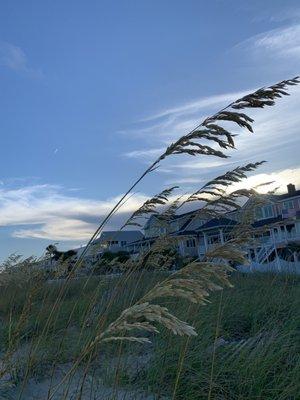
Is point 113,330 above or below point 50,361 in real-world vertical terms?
above

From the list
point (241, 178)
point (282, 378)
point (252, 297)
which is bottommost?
point (282, 378)

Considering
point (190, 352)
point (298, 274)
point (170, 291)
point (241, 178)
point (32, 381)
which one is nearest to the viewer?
point (170, 291)

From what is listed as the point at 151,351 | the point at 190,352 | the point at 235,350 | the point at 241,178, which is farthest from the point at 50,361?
the point at 241,178

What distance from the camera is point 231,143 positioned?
2553 mm

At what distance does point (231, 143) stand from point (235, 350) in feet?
8.62

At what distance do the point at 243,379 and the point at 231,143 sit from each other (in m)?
2.18

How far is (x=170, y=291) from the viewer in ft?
5.55

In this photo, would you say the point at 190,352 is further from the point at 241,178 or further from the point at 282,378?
the point at 241,178

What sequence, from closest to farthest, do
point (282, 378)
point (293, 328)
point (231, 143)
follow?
1. point (231, 143)
2. point (282, 378)
3. point (293, 328)

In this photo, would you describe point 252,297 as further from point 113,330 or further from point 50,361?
point 113,330

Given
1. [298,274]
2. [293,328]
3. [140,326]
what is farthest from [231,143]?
[298,274]

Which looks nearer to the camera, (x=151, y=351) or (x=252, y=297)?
(x=151, y=351)

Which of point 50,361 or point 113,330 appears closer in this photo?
point 113,330

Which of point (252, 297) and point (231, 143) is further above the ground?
point (231, 143)
